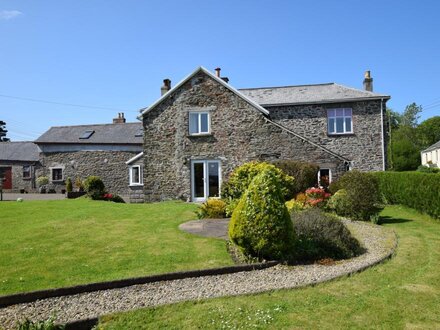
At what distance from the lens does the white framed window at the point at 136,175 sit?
2477cm

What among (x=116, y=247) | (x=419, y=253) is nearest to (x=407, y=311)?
(x=419, y=253)

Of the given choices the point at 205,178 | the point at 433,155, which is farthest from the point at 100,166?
the point at 433,155

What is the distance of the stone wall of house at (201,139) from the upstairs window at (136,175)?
117 inches

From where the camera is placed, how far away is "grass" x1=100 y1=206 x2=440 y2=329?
475cm

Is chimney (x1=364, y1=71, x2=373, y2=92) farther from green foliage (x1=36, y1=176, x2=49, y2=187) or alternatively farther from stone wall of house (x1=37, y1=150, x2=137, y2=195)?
green foliage (x1=36, y1=176, x2=49, y2=187)

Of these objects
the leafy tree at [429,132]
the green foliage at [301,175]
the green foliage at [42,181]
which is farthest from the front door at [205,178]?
the leafy tree at [429,132]

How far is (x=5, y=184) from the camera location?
3491 cm

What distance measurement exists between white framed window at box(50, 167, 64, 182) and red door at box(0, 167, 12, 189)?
509 centimetres

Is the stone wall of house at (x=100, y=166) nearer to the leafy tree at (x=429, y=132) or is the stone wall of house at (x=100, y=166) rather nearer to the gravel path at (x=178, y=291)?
the gravel path at (x=178, y=291)

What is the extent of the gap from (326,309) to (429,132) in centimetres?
8070

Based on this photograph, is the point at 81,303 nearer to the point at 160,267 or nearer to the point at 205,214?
the point at 160,267

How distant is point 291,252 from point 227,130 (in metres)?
13.9

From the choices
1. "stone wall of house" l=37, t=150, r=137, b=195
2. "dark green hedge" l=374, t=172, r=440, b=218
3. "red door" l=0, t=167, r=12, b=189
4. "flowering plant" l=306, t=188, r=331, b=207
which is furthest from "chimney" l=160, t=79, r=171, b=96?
"red door" l=0, t=167, r=12, b=189

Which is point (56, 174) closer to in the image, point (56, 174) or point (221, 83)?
point (56, 174)
